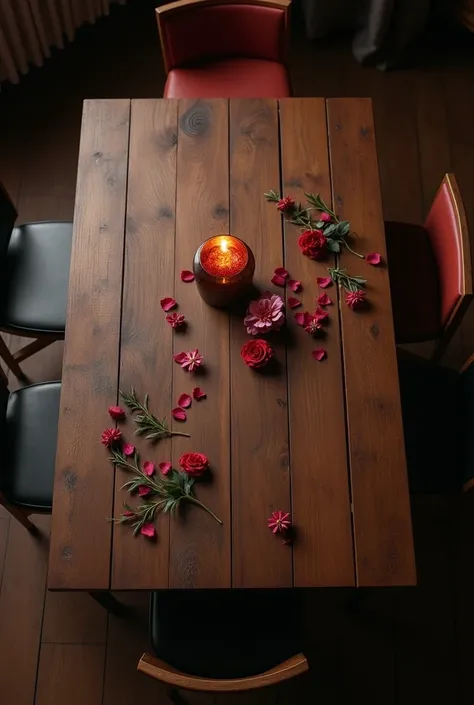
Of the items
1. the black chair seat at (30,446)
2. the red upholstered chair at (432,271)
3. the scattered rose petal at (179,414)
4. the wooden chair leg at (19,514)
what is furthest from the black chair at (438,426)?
the wooden chair leg at (19,514)

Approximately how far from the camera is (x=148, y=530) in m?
1.44

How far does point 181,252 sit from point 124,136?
39 cm

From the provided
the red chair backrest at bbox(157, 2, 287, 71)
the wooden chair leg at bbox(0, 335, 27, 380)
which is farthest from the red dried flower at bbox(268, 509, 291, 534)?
the red chair backrest at bbox(157, 2, 287, 71)

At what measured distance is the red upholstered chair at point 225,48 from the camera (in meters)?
2.07

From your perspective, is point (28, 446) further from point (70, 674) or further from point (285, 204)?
point (285, 204)

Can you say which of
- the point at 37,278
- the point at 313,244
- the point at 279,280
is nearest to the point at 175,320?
the point at 279,280

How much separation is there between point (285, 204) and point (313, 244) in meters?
0.14

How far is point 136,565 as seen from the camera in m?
1.44

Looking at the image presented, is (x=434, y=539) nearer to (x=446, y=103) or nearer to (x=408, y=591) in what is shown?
(x=408, y=591)

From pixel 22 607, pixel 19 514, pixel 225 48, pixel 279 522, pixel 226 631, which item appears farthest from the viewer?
pixel 225 48

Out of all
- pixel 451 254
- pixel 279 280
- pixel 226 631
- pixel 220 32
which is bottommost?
pixel 226 631

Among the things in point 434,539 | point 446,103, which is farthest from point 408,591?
point 446,103

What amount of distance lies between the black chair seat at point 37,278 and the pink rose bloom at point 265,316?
0.68 meters

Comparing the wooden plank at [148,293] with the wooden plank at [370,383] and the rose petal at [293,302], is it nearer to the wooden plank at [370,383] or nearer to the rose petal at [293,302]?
the rose petal at [293,302]
